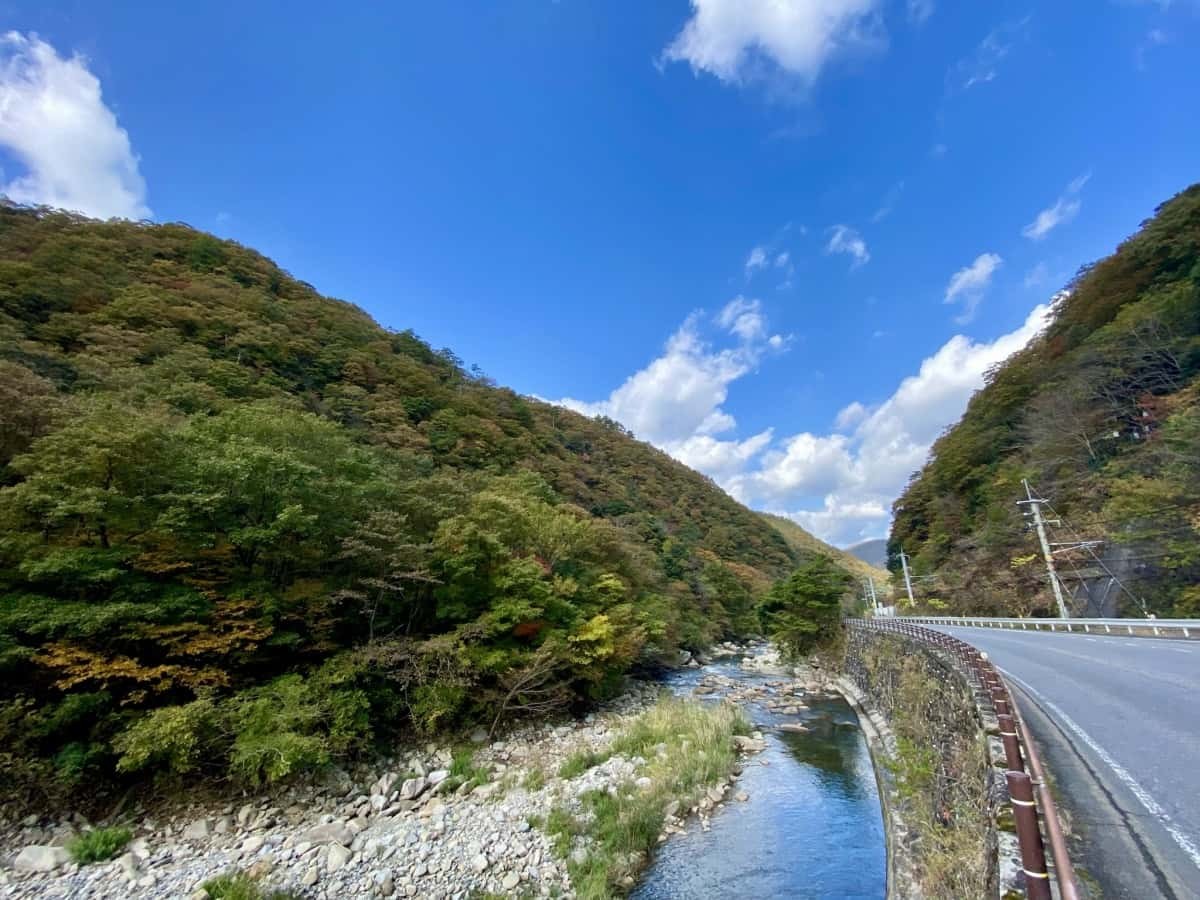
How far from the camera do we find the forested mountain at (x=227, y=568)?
9594 millimetres

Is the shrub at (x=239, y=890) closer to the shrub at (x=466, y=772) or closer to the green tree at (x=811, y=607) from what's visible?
the shrub at (x=466, y=772)

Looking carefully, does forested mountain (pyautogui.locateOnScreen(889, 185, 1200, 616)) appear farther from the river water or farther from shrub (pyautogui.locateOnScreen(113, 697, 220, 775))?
shrub (pyautogui.locateOnScreen(113, 697, 220, 775))

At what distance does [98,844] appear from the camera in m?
8.52

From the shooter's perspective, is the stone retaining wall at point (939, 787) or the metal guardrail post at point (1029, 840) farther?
the stone retaining wall at point (939, 787)

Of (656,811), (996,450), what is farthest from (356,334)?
(996,450)

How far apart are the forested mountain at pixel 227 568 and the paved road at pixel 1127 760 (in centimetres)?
1193

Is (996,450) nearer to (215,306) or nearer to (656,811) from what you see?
(656,811)

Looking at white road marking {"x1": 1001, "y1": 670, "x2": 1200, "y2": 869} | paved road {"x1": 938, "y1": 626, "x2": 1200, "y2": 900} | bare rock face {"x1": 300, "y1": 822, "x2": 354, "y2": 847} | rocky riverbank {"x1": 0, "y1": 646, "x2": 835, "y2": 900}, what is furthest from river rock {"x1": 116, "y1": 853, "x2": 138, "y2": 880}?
white road marking {"x1": 1001, "y1": 670, "x2": 1200, "y2": 869}

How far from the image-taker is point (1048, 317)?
38406 millimetres

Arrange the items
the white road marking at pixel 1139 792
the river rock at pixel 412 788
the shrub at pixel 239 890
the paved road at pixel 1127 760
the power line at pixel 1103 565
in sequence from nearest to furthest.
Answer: the paved road at pixel 1127 760
the white road marking at pixel 1139 792
the shrub at pixel 239 890
the river rock at pixel 412 788
the power line at pixel 1103 565

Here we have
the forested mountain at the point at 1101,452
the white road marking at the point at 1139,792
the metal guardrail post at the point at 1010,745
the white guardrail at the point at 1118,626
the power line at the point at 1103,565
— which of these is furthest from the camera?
the power line at the point at 1103,565

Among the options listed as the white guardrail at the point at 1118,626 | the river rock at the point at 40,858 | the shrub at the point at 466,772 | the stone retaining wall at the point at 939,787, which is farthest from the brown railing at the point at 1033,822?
the white guardrail at the point at 1118,626

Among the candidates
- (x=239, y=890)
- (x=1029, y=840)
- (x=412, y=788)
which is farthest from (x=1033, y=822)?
(x=412, y=788)

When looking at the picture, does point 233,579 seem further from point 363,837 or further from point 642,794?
point 642,794
